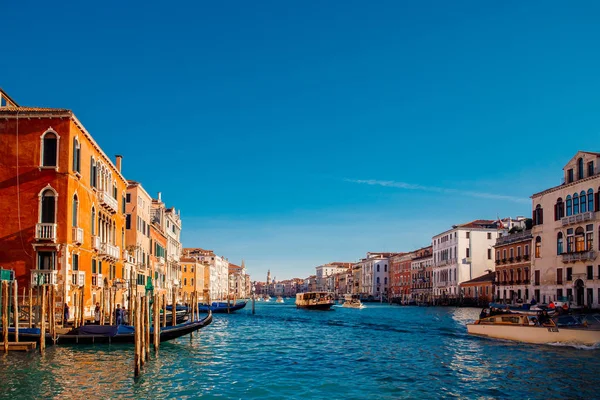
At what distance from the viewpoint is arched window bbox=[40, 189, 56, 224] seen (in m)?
21.1

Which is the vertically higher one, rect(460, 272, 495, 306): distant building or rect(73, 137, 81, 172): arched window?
rect(73, 137, 81, 172): arched window

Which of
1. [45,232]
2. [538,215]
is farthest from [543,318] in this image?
[538,215]

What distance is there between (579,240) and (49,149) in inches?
1167

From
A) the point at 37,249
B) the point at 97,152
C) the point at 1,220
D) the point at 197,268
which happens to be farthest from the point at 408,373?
the point at 197,268

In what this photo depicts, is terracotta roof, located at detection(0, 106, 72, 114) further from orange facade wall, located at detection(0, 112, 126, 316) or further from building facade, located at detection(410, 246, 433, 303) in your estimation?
building facade, located at detection(410, 246, 433, 303)

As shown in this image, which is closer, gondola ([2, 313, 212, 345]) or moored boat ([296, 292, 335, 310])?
gondola ([2, 313, 212, 345])

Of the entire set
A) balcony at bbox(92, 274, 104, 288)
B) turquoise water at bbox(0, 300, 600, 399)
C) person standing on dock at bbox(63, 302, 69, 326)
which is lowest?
turquoise water at bbox(0, 300, 600, 399)

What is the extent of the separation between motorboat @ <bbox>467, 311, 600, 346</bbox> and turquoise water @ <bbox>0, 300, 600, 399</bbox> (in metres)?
0.56

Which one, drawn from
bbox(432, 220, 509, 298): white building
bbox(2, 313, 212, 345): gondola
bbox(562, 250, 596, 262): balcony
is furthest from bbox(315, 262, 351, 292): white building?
bbox(2, 313, 212, 345): gondola

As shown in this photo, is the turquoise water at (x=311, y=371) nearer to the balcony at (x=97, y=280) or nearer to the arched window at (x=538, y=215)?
the balcony at (x=97, y=280)

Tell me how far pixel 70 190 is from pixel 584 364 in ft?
57.3

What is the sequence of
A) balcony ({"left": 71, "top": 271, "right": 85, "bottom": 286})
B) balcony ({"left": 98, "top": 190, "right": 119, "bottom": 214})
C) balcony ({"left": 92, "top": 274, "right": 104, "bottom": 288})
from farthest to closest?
balcony ({"left": 98, "top": 190, "right": 119, "bottom": 214}), balcony ({"left": 92, "top": 274, "right": 104, "bottom": 288}), balcony ({"left": 71, "top": 271, "right": 85, "bottom": 286})

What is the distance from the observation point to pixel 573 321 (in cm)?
2075

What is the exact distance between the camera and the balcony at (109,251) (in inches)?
1008
